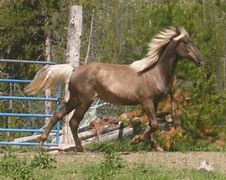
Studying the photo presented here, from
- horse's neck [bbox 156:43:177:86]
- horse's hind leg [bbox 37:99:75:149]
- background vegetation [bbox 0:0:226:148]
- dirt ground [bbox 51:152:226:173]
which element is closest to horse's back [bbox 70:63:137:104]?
horse's hind leg [bbox 37:99:75:149]

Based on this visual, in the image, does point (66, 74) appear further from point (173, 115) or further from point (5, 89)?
point (5, 89)

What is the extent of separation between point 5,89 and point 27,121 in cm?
318

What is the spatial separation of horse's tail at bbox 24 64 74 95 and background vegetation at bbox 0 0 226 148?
234 cm

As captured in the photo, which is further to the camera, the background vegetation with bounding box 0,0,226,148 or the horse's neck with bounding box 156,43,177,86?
the background vegetation with bounding box 0,0,226,148

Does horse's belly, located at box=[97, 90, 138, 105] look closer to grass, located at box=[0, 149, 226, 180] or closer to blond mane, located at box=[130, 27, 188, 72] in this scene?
blond mane, located at box=[130, 27, 188, 72]

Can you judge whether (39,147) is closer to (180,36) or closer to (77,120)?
(77,120)

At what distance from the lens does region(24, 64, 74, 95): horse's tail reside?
12.4m

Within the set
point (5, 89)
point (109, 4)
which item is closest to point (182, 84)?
point (5, 89)

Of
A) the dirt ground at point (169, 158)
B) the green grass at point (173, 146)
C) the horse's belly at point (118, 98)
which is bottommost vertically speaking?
the green grass at point (173, 146)

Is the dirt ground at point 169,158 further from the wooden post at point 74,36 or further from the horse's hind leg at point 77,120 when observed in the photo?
the wooden post at point 74,36

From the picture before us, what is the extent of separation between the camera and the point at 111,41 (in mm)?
24812

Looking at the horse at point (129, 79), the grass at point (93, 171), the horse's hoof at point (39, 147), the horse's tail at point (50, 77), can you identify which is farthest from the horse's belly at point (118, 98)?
the grass at point (93, 171)

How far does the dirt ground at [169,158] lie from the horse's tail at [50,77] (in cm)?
142

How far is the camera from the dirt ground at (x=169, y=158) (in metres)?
10.4
